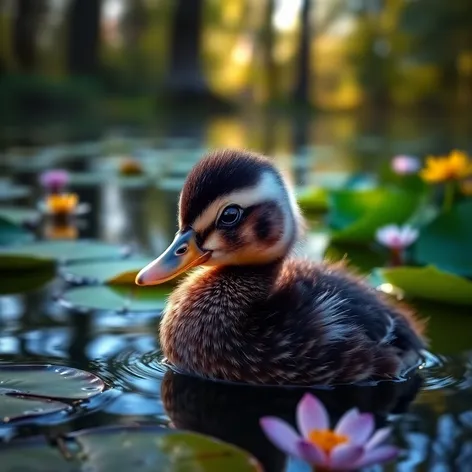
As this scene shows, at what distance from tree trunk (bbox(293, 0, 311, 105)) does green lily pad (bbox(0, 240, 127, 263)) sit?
20.0 m

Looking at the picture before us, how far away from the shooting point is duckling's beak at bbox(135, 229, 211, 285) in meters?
2.29

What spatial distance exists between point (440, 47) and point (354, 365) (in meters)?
23.1

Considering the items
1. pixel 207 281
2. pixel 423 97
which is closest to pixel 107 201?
pixel 207 281

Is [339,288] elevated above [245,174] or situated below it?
below

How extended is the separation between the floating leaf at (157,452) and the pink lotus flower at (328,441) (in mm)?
128

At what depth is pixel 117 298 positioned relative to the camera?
304 centimetres

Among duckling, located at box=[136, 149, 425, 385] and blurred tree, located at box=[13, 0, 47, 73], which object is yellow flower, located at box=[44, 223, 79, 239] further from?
blurred tree, located at box=[13, 0, 47, 73]

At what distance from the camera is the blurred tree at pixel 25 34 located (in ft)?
71.7

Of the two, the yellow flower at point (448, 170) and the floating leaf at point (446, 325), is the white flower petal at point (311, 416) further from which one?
the yellow flower at point (448, 170)

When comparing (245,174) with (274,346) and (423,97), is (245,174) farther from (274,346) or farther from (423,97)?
(423,97)

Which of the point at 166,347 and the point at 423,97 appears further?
the point at 423,97

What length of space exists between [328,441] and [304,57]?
77.7ft

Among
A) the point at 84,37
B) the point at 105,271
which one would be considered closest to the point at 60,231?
the point at 105,271

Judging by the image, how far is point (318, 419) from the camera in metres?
1.60
